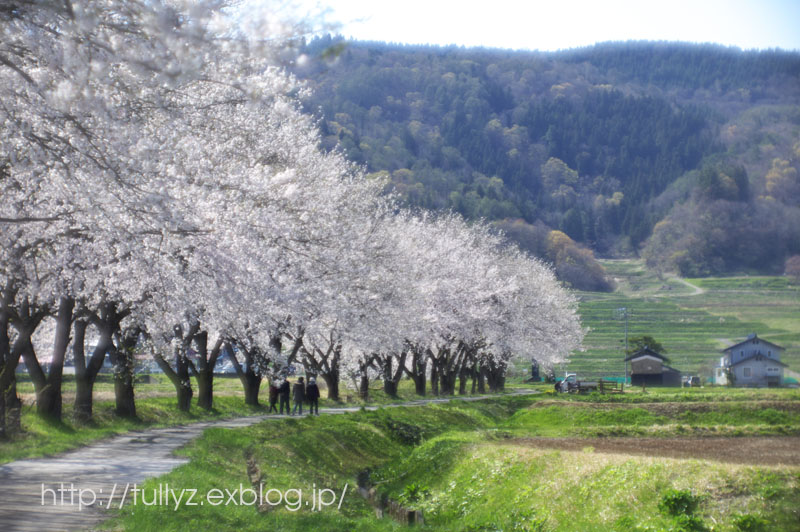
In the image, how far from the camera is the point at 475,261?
59.6m

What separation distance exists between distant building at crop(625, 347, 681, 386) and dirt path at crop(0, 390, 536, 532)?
9540 centimetres

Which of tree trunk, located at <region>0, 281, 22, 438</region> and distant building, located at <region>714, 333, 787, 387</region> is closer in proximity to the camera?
tree trunk, located at <region>0, 281, 22, 438</region>

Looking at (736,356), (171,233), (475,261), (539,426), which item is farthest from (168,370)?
(736,356)

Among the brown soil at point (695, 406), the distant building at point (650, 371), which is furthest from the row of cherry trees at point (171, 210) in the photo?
the distant building at point (650, 371)

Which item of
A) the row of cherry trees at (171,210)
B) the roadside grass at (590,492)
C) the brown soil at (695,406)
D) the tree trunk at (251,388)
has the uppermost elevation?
the row of cherry trees at (171,210)

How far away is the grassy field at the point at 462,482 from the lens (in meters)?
14.6

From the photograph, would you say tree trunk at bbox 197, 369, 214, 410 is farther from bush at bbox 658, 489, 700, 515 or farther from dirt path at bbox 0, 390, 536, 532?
bush at bbox 658, 489, 700, 515

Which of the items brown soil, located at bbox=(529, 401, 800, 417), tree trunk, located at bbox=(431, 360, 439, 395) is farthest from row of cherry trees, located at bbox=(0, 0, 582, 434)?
brown soil, located at bbox=(529, 401, 800, 417)

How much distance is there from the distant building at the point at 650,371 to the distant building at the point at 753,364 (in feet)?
23.1

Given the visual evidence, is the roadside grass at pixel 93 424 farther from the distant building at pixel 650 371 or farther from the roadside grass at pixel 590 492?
the distant building at pixel 650 371

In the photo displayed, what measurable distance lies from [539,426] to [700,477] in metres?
26.2

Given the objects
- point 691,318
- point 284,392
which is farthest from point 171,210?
point 691,318

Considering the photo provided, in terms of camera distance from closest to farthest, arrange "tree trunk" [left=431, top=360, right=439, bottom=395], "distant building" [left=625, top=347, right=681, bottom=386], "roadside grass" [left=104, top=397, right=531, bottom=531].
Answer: "roadside grass" [left=104, top=397, right=531, bottom=531] → "tree trunk" [left=431, top=360, right=439, bottom=395] → "distant building" [left=625, top=347, right=681, bottom=386]

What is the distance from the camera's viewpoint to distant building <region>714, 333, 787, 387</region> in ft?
354
